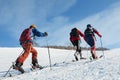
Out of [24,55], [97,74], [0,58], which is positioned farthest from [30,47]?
[0,58]

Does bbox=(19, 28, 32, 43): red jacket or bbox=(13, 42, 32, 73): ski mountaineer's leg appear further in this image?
bbox=(19, 28, 32, 43): red jacket

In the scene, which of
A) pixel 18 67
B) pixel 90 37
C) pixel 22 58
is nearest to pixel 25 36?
pixel 22 58

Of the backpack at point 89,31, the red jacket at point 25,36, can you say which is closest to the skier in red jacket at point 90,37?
the backpack at point 89,31

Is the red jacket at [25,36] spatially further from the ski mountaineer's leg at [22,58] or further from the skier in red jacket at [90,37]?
the skier in red jacket at [90,37]

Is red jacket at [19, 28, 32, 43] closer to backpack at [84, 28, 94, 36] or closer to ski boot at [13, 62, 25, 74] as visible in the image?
ski boot at [13, 62, 25, 74]

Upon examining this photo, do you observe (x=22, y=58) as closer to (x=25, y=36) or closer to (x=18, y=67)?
(x=18, y=67)

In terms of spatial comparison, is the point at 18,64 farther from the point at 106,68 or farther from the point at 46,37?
the point at 106,68

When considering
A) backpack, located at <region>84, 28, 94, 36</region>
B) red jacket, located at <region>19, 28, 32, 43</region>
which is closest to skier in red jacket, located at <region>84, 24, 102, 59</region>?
backpack, located at <region>84, 28, 94, 36</region>

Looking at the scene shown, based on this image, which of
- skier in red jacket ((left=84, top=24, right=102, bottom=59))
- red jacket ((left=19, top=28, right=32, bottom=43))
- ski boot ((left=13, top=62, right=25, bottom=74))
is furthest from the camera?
skier in red jacket ((left=84, top=24, right=102, bottom=59))

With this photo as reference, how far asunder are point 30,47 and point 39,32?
37.2 inches

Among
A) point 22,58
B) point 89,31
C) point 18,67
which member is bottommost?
point 18,67

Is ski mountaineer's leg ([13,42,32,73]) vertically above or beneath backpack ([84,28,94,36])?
beneath

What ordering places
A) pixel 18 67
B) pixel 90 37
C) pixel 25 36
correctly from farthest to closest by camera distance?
1. pixel 90 37
2. pixel 25 36
3. pixel 18 67

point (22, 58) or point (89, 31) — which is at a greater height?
point (89, 31)
